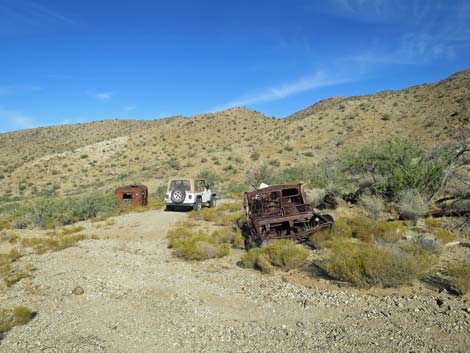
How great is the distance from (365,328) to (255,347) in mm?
1766

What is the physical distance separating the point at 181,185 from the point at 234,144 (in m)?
31.3

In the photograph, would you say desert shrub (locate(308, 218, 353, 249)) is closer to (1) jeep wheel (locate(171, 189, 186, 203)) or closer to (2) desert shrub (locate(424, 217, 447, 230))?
(2) desert shrub (locate(424, 217, 447, 230))

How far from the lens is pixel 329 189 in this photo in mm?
18672

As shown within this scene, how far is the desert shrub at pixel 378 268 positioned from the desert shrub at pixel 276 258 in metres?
0.97

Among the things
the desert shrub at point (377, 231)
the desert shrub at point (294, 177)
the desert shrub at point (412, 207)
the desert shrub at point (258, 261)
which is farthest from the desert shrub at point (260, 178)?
the desert shrub at point (258, 261)

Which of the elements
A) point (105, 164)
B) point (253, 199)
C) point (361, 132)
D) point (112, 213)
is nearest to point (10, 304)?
point (253, 199)

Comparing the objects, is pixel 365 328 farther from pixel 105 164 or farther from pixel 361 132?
pixel 105 164

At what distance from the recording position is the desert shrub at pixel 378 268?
7.10 meters

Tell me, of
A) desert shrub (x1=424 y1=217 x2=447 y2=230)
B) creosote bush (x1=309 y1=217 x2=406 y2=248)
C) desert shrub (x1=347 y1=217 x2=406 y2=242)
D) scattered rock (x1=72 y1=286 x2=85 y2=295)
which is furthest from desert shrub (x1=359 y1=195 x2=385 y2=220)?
scattered rock (x1=72 y1=286 x2=85 y2=295)

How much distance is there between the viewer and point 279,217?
442 inches

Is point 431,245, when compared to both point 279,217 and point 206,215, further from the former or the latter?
point 206,215

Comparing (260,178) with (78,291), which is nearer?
(78,291)

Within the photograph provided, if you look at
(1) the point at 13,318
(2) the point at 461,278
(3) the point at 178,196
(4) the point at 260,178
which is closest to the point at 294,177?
(4) the point at 260,178

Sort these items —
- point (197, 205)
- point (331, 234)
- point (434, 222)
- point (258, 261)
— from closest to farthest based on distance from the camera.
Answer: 1. point (258, 261)
2. point (331, 234)
3. point (434, 222)
4. point (197, 205)
